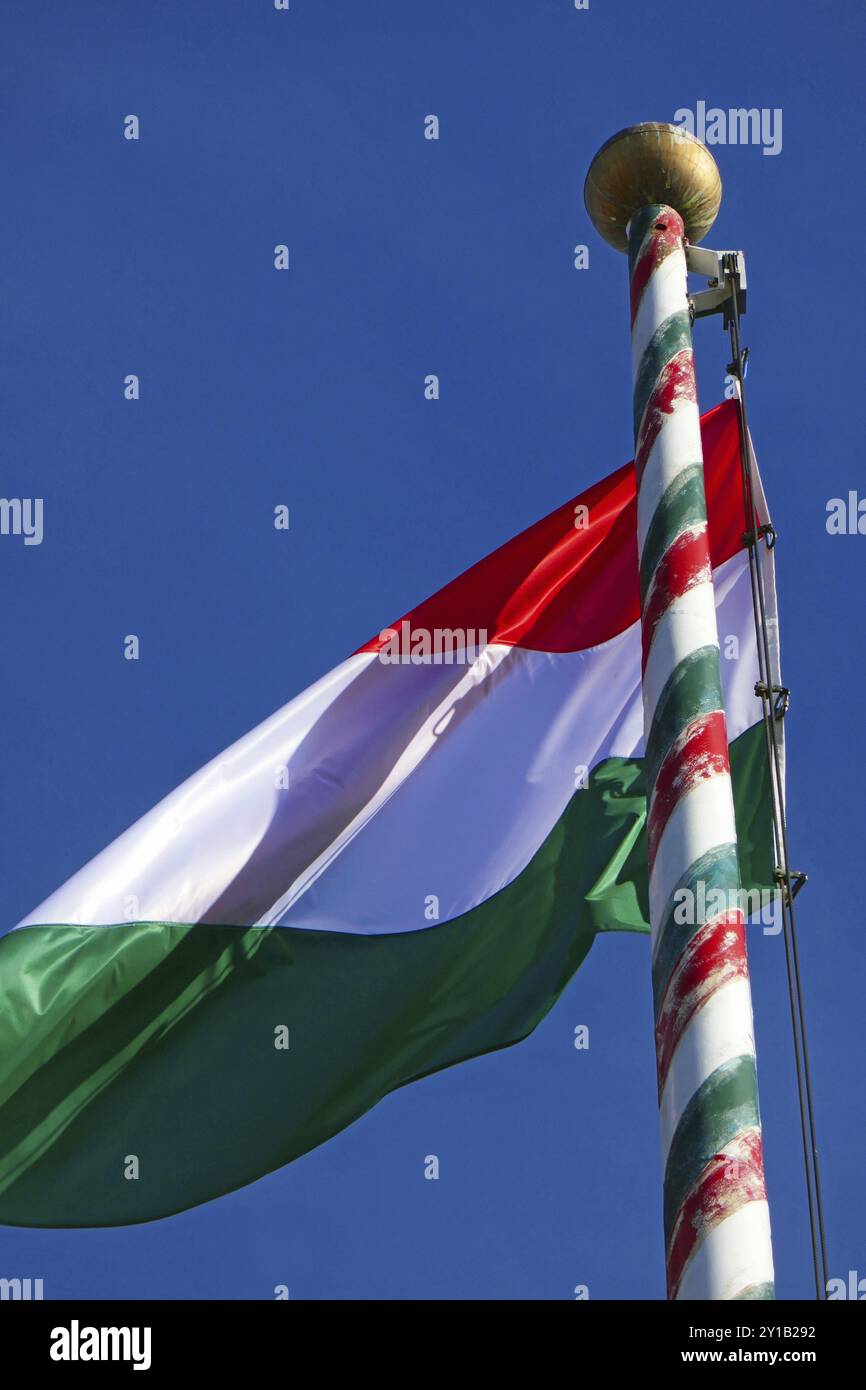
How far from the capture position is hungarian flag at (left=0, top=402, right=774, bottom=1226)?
1349 cm

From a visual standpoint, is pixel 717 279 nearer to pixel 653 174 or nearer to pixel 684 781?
pixel 653 174

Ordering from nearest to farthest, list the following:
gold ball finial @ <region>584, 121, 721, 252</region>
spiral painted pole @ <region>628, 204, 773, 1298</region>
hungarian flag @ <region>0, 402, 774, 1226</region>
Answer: spiral painted pole @ <region>628, 204, 773, 1298</region>, hungarian flag @ <region>0, 402, 774, 1226</region>, gold ball finial @ <region>584, 121, 721, 252</region>

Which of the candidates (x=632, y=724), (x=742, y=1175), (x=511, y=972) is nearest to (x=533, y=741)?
(x=632, y=724)

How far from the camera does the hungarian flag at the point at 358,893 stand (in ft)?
44.3

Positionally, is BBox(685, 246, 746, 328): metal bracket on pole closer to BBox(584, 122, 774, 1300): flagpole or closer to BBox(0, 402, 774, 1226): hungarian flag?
BBox(584, 122, 774, 1300): flagpole

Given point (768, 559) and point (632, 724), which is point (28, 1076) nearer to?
point (632, 724)

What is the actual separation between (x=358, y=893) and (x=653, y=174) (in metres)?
5.10

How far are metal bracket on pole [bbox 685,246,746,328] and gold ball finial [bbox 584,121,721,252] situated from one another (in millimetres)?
282

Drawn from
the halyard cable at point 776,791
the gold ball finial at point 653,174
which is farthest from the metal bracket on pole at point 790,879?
the gold ball finial at point 653,174

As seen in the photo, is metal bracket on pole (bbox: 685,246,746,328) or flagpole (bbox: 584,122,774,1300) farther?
metal bracket on pole (bbox: 685,246,746,328)

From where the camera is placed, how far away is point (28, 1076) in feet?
44.0

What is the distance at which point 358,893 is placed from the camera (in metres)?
14.5

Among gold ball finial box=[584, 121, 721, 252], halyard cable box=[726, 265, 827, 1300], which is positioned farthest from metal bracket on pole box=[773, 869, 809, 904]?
gold ball finial box=[584, 121, 721, 252]

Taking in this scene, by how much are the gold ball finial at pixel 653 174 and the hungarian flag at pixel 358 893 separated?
222 centimetres
